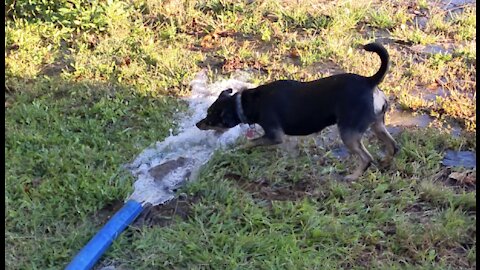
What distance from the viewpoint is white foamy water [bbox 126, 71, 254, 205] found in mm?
4387

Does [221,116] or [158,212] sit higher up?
[221,116]

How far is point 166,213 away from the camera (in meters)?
4.17

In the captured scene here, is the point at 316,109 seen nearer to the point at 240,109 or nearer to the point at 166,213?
the point at 240,109

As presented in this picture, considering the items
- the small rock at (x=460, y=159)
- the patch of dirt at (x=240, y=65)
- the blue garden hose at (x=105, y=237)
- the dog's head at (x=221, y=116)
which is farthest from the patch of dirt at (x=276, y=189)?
the patch of dirt at (x=240, y=65)

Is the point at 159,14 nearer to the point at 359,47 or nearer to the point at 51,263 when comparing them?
the point at 359,47

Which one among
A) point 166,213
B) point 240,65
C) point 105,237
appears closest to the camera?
point 105,237

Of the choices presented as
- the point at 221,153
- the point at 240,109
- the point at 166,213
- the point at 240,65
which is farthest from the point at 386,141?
the point at 240,65

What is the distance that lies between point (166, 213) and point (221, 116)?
35.6 inches

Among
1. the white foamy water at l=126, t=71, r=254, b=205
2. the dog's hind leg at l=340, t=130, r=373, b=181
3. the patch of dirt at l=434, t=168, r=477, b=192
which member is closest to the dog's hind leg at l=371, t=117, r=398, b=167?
the dog's hind leg at l=340, t=130, r=373, b=181

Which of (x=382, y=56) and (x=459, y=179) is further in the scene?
(x=459, y=179)

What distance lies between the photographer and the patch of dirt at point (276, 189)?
171 inches

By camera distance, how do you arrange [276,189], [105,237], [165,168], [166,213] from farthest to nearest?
[165,168], [276,189], [166,213], [105,237]

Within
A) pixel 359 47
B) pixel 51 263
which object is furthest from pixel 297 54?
pixel 51 263

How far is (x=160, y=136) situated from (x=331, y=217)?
147cm
